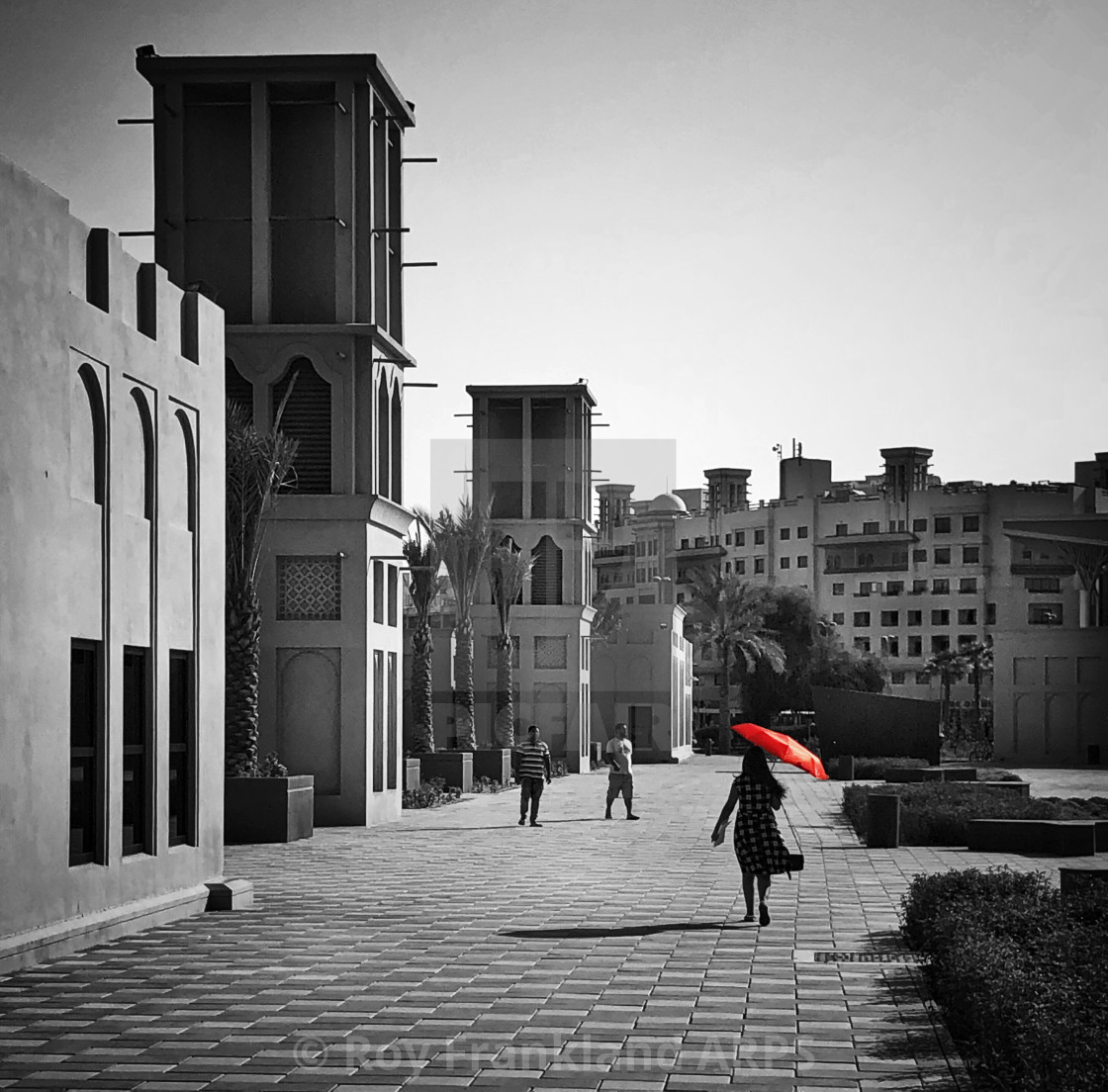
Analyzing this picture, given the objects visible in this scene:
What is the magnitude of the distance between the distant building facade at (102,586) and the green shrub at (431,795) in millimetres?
16866

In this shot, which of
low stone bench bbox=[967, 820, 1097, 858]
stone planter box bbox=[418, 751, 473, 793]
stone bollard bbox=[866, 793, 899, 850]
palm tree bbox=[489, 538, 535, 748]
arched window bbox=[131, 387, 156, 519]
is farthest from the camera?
palm tree bbox=[489, 538, 535, 748]

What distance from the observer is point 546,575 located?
185 ft

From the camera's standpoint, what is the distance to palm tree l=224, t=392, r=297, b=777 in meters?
25.2

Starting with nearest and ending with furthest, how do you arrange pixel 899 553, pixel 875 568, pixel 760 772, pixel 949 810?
pixel 760 772 → pixel 949 810 → pixel 899 553 → pixel 875 568

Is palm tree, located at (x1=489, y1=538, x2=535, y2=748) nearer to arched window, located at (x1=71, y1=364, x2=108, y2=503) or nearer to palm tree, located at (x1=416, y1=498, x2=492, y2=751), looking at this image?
palm tree, located at (x1=416, y1=498, x2=492, y2=751)

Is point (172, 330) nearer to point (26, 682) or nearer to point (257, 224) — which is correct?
point (26, 682)

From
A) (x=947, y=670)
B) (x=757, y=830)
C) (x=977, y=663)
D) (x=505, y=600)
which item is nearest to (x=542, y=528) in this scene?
(x=505, y=600)

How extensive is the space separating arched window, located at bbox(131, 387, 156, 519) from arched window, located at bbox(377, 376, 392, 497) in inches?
524

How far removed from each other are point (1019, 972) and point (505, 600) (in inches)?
1744

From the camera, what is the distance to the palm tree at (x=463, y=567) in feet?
147

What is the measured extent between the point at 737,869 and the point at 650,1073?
12.2m

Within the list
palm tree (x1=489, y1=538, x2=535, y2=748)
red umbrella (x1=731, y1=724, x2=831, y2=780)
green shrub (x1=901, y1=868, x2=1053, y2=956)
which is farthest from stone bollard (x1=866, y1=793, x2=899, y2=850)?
palm tree (x1=489, y1=538, x2=535, y2=748)

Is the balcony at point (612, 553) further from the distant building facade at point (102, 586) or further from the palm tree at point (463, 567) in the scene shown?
the distant building facade at point (102, 586)

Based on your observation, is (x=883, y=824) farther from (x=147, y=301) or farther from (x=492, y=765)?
(x=492, y=765)
